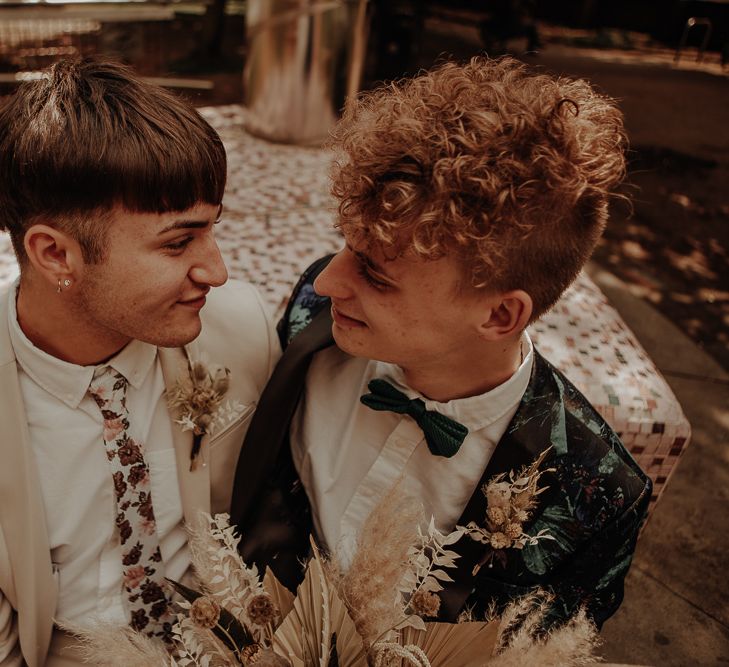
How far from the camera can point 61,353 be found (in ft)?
5.47

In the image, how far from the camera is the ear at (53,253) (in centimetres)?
151

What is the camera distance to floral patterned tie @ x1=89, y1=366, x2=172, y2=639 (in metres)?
1.69

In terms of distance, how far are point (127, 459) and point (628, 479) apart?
4.19ft

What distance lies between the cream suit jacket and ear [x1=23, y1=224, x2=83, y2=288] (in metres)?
0.20

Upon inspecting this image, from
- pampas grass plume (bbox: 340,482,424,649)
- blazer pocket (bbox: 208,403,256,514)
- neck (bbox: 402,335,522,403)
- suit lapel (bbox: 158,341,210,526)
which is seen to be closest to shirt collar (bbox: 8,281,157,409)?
suit lapel (bbox: 158,341,210,526)

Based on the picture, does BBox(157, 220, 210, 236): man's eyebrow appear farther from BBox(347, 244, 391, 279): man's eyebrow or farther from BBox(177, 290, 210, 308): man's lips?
BBox(347, 244, 391, 279): man's eyebrow

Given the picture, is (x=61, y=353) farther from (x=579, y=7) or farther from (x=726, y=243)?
(x=579, y=7)

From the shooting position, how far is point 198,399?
173 centimetres

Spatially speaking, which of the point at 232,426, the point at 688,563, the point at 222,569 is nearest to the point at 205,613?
the point at 222,569

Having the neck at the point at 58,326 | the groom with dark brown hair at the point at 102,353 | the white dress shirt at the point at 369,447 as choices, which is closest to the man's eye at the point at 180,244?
the groom with dark brown hair at the point at 102,353

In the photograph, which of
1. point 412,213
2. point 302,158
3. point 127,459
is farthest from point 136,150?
point 302,158

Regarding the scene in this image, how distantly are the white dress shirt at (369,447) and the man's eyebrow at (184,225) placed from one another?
0.52 metres

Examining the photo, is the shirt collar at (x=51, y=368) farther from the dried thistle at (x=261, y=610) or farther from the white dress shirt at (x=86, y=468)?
the dried thistle at (x=261, y=610)

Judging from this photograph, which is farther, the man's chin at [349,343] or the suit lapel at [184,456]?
the suit lapel at [184,456]
